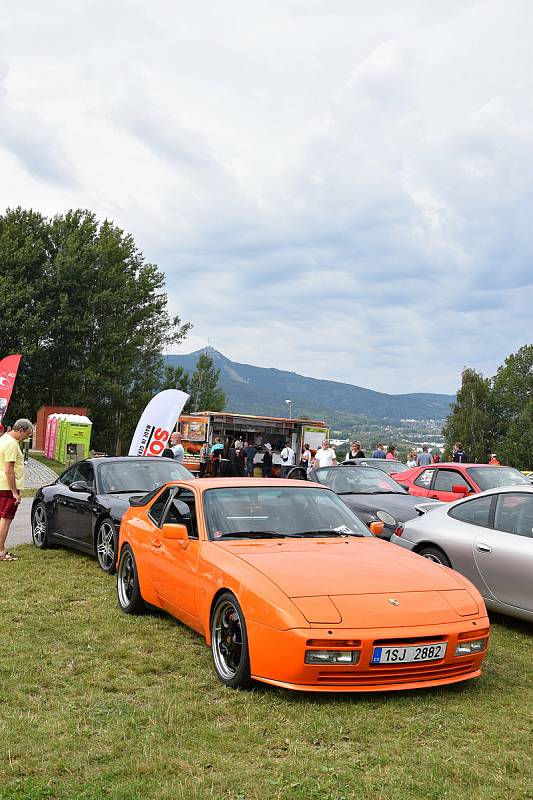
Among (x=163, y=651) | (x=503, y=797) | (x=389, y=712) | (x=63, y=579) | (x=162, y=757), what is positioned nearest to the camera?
(x=503, y=797)

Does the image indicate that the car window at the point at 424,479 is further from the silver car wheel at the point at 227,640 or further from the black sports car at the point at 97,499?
the silver car wheel at the point at 227,640

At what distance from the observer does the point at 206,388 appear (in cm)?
8594

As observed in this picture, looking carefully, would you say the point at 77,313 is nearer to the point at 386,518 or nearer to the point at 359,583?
the point at 386,518

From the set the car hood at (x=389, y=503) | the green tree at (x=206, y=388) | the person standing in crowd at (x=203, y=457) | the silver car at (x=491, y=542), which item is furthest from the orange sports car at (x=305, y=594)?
the green tree at (x=206, y=388)

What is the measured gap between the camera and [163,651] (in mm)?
6453

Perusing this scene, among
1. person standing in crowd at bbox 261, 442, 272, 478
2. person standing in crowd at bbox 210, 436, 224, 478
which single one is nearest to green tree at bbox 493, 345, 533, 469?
person standing in crowd at bbox 261, 442, 272, 478

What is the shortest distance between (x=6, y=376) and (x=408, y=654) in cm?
2684

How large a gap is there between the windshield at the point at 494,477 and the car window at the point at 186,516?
298 inches

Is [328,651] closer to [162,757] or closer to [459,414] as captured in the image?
[162,757]

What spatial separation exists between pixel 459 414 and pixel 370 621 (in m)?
91.8

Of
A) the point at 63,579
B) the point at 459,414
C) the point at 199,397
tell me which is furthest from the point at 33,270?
the point at 459,414

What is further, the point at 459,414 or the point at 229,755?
the point at 459,414

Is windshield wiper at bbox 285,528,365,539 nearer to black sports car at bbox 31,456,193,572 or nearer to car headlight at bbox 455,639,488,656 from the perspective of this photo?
car headlight at bbox 455,639,488,656

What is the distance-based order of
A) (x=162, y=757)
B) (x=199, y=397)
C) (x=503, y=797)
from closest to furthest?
(x=503, y=797)
(x=162, y=757)
(x=199, y=397)
